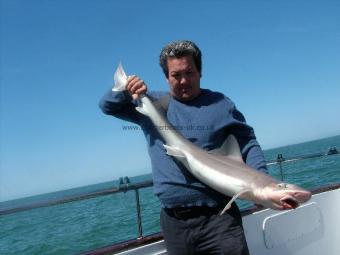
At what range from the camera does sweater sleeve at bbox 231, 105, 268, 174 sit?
3.09m

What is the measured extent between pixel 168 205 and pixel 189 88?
87 cm

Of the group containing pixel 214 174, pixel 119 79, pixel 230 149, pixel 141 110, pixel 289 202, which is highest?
pixel 119 79

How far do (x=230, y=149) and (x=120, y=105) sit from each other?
0.89 meters

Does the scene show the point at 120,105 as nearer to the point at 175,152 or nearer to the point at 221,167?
the point at 175,152

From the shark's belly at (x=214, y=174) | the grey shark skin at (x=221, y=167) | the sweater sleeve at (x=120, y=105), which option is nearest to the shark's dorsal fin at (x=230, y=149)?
the grey shark skin at (x=221, y=167)

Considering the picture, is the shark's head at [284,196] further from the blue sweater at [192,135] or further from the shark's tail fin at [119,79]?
the shark's tail fin at [119,79]

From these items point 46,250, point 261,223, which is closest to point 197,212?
point 261,223

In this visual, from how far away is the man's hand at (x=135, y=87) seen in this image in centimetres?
312

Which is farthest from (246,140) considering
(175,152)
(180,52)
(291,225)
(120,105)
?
(291,225)

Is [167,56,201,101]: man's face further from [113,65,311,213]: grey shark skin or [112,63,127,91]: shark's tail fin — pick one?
[112,63,127,91]: shark's tail fin

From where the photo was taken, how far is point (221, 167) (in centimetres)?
293

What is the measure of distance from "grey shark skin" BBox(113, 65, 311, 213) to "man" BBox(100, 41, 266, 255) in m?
0.07

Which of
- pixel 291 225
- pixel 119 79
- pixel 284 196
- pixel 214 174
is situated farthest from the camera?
pixel 291 225

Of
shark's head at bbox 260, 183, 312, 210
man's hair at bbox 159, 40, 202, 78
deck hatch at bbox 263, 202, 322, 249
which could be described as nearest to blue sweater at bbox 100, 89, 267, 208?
man's hair at bbox 159, 40, 202, 78
